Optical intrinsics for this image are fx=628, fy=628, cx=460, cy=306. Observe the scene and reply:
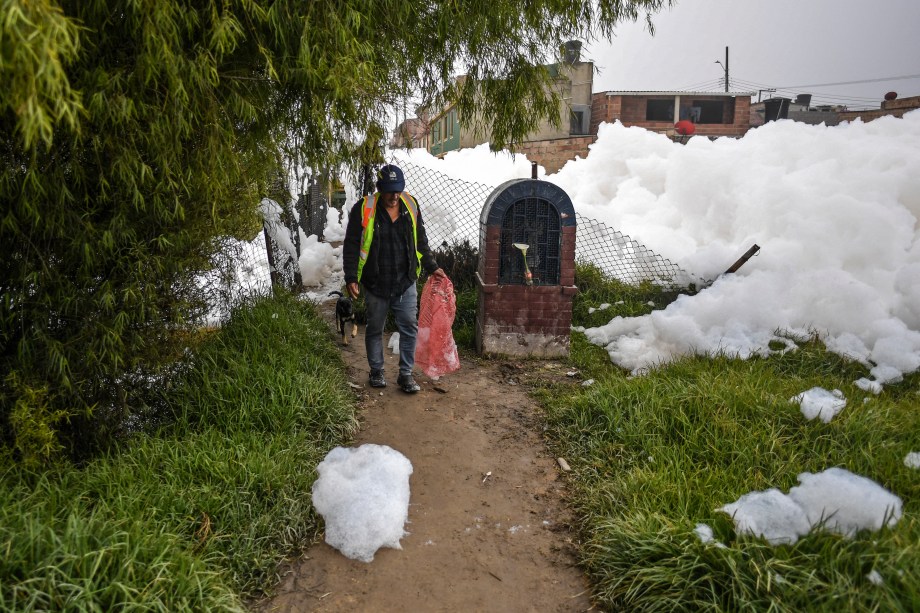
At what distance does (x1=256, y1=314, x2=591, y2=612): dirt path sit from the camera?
3008mm

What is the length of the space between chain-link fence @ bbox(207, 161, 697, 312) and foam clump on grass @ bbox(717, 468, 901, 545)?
13.4 feet

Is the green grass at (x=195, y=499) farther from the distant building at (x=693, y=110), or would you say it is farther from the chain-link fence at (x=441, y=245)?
the distant building at (x=693, y=110)

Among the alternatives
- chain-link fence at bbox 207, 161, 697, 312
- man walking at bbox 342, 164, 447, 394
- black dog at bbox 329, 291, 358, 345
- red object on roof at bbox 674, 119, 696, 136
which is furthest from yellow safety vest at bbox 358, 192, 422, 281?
red object on roof at bbox 674, 119, 696, 136

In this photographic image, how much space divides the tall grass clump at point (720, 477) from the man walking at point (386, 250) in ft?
5.16

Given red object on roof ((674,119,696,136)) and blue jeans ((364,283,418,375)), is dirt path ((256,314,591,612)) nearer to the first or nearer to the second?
blue jeans ((364,283,418,375))

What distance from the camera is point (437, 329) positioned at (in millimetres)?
5371

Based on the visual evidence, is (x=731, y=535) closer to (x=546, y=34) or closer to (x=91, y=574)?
(x=91, y=574)

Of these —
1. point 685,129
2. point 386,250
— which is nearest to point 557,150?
point 685,129

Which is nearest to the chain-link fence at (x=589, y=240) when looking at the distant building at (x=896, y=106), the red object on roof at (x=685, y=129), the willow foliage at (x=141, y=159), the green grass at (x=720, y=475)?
the green grass at (x=720, y=475)

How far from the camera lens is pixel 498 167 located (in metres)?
14.3

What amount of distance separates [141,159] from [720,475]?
11.3 feet

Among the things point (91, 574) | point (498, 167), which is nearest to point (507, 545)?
point (91, 574)

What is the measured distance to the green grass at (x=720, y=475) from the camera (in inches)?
101

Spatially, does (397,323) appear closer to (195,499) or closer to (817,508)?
(195,499)
